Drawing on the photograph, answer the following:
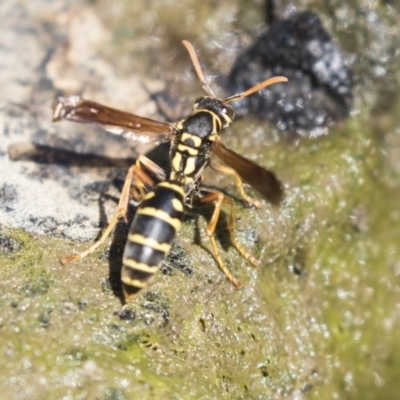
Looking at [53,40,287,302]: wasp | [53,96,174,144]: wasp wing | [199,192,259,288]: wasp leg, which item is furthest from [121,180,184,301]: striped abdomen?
[53,96,174,144]: wasp wing

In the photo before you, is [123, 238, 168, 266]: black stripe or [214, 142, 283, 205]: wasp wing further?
[214, 142, 283, 205]: wasp wing

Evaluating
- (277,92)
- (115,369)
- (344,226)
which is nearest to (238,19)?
(277,92)

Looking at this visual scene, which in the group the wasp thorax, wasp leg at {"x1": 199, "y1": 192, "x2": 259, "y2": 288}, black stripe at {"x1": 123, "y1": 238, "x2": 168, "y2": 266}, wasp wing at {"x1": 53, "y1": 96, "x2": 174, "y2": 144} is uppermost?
the wasp thorax

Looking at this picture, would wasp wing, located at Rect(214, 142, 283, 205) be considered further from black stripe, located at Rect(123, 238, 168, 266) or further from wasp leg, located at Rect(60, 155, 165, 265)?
black stripe, located at Rect(123, 238, 168, 266)

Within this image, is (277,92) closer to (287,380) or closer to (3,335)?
(287,380)

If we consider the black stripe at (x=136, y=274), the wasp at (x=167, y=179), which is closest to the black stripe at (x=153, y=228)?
the wasp at (x=167, y=179)

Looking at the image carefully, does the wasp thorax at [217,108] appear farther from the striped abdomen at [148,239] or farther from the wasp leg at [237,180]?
the striped abdomen at [148,239]
